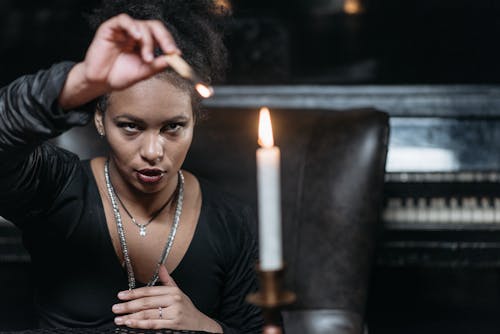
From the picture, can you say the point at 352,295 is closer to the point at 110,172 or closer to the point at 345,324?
the point at 345,324

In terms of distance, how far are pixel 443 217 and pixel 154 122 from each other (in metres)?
1.22

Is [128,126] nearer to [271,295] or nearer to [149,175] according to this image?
[149,175]

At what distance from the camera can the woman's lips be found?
5.74ft

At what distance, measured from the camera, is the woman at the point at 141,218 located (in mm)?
1744

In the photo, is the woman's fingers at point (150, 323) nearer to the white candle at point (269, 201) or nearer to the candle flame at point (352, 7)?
the white candle at point (269, 201)

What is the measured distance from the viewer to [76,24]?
117 inches

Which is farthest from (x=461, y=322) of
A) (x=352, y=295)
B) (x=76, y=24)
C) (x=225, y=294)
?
(x=76, y=24)

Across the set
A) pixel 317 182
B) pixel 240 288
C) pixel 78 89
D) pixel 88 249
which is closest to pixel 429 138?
pixel 317 182

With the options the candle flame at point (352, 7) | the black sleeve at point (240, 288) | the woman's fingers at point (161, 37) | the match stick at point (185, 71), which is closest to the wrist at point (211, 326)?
the black sleeve at point (240, 288)

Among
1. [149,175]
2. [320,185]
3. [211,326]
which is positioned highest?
[149,175]

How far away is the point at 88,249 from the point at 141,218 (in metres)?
0.13

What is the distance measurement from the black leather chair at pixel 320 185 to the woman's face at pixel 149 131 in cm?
54

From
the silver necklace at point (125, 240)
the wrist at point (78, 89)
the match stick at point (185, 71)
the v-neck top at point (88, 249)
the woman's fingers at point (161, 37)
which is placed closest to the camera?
the match stick at point (185, 71)

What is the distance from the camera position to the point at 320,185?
2.31 metres
